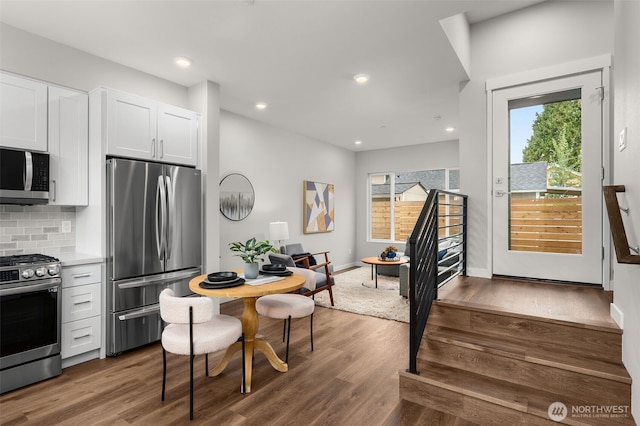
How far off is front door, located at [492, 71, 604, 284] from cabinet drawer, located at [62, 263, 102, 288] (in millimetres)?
3839

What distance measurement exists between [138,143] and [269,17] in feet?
5.80

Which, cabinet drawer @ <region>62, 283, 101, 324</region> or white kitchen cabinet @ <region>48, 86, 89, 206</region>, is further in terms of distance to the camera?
white kitchen cabinet @ <region>48, 86, 89, 206</region>

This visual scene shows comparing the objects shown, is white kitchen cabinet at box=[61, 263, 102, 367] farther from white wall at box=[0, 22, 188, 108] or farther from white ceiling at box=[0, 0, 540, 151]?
white ceiling at box=[0, 0, 540, 151]

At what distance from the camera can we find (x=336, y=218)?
298 inches

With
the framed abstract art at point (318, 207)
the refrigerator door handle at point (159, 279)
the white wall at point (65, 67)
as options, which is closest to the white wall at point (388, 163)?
the framed abstract art at point (318, 207)

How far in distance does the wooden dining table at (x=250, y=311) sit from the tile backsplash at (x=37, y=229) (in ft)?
5.03

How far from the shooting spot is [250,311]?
2682mm

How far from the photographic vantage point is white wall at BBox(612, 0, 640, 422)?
1.62 metres

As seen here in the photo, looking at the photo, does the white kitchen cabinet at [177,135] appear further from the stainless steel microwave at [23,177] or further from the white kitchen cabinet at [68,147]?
the stainless steel microwave at [23,177]

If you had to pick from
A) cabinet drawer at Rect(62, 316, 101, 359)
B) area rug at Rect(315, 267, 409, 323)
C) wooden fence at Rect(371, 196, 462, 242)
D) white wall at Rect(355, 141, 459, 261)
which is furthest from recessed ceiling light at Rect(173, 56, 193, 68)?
wooden fence at Rect(371, 196, 462, 242)

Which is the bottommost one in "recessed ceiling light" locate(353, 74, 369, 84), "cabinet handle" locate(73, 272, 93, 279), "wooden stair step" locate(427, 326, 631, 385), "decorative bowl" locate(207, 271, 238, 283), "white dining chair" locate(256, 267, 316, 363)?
"wooden stair step" locate(427, 326, 631, 385)

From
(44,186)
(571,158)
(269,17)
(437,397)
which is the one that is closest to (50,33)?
(44,186)

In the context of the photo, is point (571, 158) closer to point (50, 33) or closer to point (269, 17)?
point (269, 17)

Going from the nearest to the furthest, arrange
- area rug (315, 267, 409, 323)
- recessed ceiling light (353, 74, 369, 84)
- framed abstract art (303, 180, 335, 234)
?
1. recessed ceiling light (353, 74, 369, 84)
2. area rug (315, 267, 409, 323)
3. framed abstract art (303, 180, 335, 234)
